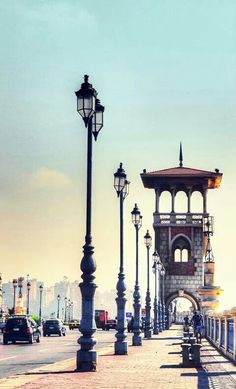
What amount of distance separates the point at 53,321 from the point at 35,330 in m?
16.5

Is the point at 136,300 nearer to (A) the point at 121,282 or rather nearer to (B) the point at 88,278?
(A) the point at 121,282

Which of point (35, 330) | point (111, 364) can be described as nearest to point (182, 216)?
Result: point (35, 330)

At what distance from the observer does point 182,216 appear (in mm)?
87688

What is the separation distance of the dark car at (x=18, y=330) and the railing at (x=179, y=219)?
50.1m

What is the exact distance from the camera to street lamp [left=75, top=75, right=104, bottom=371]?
58.3 feet

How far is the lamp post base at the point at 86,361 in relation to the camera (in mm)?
17734

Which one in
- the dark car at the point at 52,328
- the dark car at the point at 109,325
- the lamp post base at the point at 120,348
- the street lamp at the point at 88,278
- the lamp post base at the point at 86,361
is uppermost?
the street lamp at the point at 88,278

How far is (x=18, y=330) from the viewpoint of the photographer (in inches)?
1480

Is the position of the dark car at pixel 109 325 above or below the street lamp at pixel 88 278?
below

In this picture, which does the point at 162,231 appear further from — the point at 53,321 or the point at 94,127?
the point at 94,127

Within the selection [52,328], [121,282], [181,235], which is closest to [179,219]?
[181,235]

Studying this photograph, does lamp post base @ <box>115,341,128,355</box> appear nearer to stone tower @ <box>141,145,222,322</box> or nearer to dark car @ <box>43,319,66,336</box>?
dark car @ <box>43,319,66,336</box>

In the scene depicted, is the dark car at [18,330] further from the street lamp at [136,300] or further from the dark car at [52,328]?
the dark car at [52,328]

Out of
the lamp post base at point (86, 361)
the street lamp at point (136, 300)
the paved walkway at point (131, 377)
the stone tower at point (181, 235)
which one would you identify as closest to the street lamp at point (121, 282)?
the paved walkway at point (131, 377)
